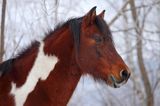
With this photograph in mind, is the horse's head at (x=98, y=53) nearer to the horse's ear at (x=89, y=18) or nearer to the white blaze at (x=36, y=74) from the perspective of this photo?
the horse's ear at (x=89, y=18)

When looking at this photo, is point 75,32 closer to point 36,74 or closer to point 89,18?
point 89,18

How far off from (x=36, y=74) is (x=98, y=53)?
0.65 m

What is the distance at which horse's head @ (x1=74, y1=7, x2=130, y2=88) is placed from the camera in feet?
15.1

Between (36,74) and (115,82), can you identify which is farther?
(36,74)

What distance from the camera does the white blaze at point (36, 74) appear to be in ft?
15.4

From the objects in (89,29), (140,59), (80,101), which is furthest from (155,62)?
(89,29)

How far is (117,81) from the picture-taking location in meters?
4.56

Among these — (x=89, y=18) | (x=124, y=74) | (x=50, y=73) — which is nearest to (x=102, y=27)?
(x=89, y=18)

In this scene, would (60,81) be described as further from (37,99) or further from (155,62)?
(155,62)

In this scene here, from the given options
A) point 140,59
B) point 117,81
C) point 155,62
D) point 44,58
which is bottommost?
point 155,62

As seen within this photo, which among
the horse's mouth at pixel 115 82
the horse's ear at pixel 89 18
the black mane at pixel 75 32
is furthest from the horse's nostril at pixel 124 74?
the horse's ear at pixel 89 18

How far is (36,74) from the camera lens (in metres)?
4.75

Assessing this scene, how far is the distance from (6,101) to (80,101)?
377 inches

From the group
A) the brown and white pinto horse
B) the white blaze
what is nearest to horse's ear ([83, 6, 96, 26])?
the brown and white pinto horse
